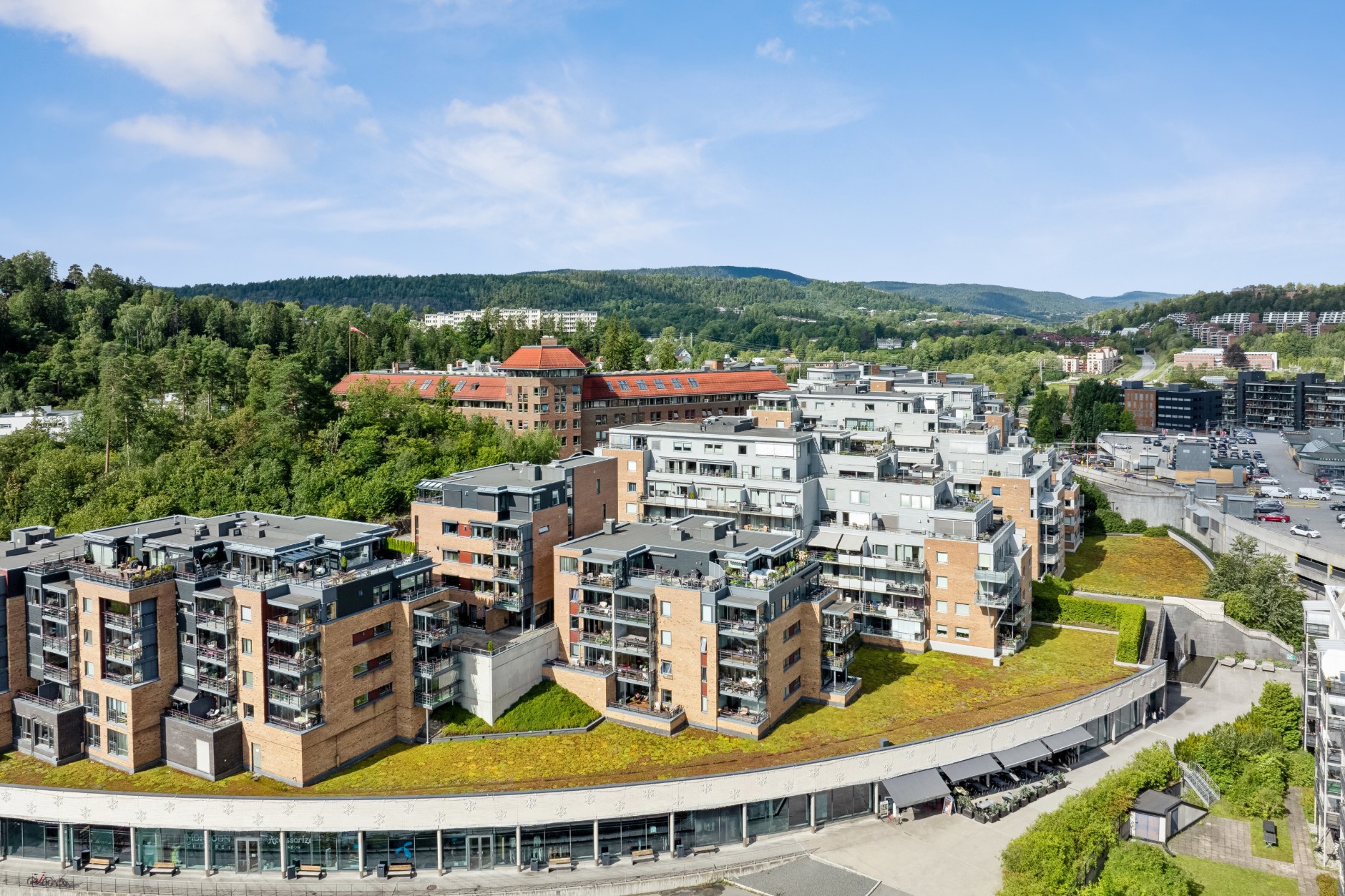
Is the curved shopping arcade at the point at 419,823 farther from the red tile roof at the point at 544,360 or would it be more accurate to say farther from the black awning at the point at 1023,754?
the red tile roof at the point at 544,360

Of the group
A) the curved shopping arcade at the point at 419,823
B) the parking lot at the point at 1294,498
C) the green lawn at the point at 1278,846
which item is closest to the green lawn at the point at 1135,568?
the parking lot at the point at 1294,498

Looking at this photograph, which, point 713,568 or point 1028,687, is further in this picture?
point 1028,687

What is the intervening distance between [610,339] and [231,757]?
3990 inches

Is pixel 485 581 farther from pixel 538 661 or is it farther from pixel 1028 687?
pixel 1028 687

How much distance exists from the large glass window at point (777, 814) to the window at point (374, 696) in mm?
19593

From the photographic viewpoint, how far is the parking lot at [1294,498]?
9162 cm

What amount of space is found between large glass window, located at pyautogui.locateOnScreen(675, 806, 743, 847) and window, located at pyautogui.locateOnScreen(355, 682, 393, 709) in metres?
16.6

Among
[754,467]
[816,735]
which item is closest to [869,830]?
[816,735]

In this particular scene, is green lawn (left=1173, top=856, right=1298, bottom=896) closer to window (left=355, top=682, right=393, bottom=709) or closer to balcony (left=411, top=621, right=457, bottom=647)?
balcony (left=411, top=621, right=457, bottom=647)

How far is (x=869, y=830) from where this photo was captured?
44.5 meters

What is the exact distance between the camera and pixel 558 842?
42031 mm

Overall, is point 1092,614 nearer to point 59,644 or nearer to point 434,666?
point 434,666

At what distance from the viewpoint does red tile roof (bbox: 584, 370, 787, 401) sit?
110m

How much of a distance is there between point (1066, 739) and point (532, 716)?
97.8ft
